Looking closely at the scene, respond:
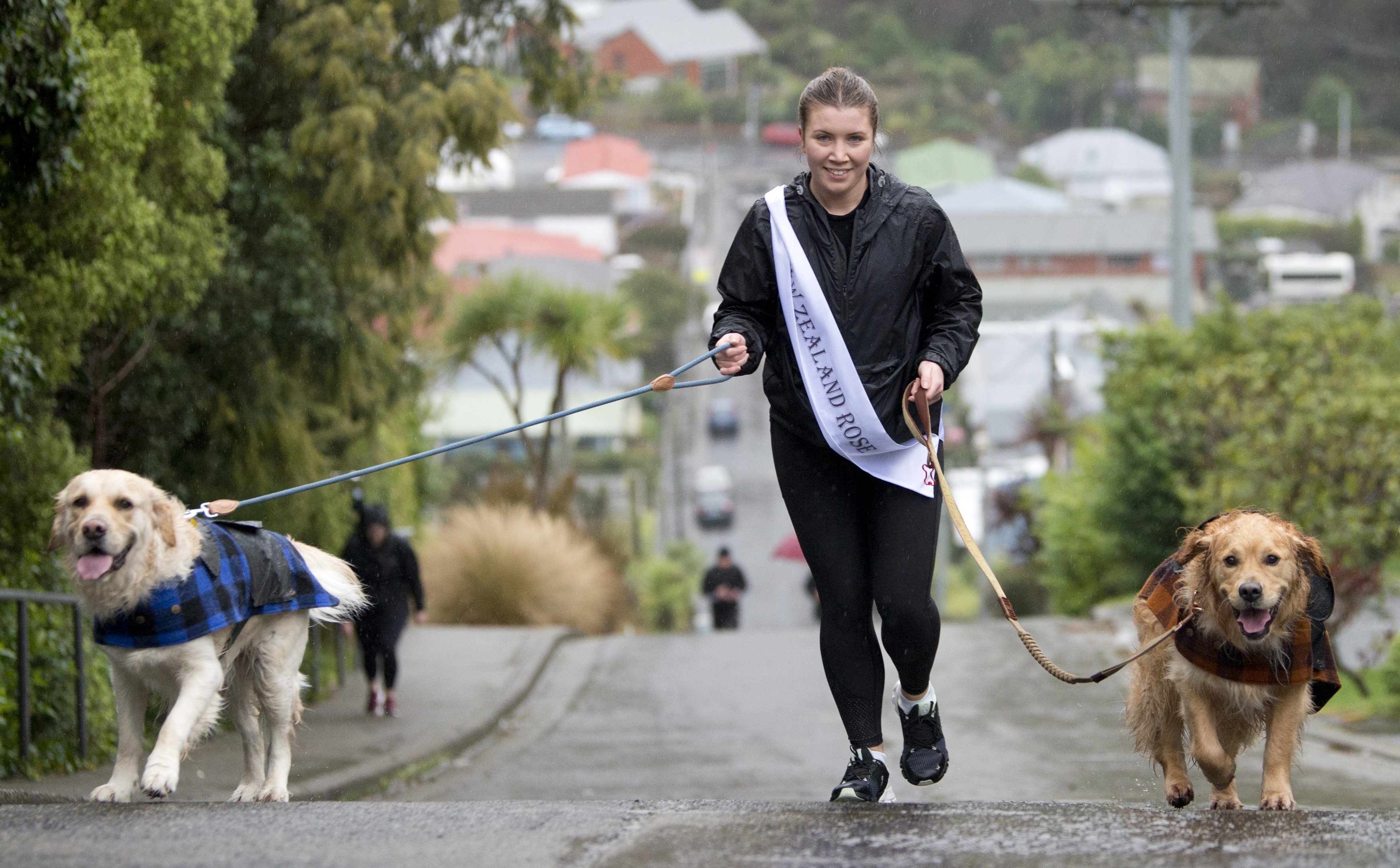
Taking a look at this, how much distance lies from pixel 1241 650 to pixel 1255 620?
0.18 m

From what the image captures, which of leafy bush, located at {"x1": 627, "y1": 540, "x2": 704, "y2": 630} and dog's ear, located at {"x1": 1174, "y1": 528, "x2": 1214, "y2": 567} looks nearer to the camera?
dog's ear, located at {"x1": 1174, "y1": 528, "x2": 1214, "y2": 567}

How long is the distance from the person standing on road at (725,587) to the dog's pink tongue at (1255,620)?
17.5 meters

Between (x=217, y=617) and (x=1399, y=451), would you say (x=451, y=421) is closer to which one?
(x=1399, y=451)

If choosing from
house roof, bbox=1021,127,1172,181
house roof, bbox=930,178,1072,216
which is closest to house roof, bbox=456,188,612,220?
house roof, bbox=930,178,1072,216

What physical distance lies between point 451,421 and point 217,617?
61.3m

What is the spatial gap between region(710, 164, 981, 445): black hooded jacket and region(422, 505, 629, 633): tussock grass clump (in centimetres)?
1540

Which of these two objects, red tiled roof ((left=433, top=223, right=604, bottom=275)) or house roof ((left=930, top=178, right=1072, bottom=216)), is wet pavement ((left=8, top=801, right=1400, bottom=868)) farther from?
house roof ((left=930, top=178, right=1072, bottom=216))

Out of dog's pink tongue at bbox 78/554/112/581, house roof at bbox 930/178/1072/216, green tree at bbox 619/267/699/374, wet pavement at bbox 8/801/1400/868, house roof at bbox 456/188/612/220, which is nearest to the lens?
wet pavement at bbox 8/801/1400/868

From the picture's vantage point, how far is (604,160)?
11794 centimetres

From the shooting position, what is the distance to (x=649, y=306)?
8356cm

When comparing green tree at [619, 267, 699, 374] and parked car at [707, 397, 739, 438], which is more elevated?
green tree at [619, 267, 699, 374]

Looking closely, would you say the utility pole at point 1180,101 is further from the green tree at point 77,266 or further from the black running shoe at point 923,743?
the black running shoe at point 923,743

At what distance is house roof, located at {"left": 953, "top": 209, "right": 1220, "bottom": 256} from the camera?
302 ft

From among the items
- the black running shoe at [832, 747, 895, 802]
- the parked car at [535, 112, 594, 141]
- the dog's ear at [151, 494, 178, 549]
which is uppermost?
the parked car at [535, 112, 594, 141]
